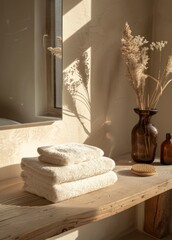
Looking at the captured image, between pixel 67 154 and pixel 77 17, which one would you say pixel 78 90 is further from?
pixel 67 154

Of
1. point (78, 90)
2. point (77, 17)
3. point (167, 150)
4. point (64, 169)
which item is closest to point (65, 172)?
point (64, 169)

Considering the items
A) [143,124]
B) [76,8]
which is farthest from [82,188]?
[76,8]

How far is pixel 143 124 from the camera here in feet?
4.52

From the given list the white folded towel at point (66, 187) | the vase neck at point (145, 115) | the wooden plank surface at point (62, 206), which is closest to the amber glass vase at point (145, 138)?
the vase neck at point (145, 115)

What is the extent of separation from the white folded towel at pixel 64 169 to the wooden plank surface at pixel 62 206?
0.07m

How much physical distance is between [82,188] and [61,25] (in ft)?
2.24

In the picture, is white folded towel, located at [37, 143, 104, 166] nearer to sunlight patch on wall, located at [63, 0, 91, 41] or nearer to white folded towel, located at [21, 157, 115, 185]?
white folded towel, located at [21, 157, 115, 185]

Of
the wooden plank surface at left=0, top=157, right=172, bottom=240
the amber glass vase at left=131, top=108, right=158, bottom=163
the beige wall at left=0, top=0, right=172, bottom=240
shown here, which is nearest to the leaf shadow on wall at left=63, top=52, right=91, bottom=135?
the beige wall at left=0, top=0, right=172, bottom=240

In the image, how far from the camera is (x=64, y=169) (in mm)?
958

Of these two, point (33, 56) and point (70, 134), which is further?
point (70, 134)

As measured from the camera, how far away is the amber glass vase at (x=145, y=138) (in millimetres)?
1367

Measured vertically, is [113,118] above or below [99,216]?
above

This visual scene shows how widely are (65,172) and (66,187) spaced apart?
0.05 metres

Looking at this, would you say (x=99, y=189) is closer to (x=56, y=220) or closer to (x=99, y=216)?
(x=99, y=216)
